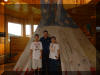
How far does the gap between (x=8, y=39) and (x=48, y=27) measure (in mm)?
786

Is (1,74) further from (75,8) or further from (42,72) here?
(75,8)

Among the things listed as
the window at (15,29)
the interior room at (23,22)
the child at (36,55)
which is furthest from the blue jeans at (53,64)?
the window at (15,29)

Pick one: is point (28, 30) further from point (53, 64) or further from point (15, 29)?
point (53, 64)

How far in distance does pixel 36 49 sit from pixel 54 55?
0.76 ft

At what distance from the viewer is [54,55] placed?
130 centimetres

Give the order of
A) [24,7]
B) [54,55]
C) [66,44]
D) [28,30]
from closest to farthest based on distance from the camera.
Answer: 1. [54,55]
2. [66,44]
3. [28,30]
4. [24,7]

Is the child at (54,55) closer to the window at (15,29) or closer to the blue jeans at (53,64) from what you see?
the blue jeans at (53,64)

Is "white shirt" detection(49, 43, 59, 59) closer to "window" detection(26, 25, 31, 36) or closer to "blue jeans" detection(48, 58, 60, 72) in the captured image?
"blue jeans" detection(48, 58, 60, 72)

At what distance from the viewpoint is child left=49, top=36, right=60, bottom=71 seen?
130 cm

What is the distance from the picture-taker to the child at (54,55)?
1.30m

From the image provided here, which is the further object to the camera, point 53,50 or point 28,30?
point 28,30

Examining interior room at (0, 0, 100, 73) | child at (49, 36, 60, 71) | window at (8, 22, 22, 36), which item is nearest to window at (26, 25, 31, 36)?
interior room at (0, 0, 100, 73)

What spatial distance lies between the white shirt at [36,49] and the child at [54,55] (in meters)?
0.15

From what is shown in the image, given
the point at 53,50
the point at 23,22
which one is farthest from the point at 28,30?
the point at 53,50
